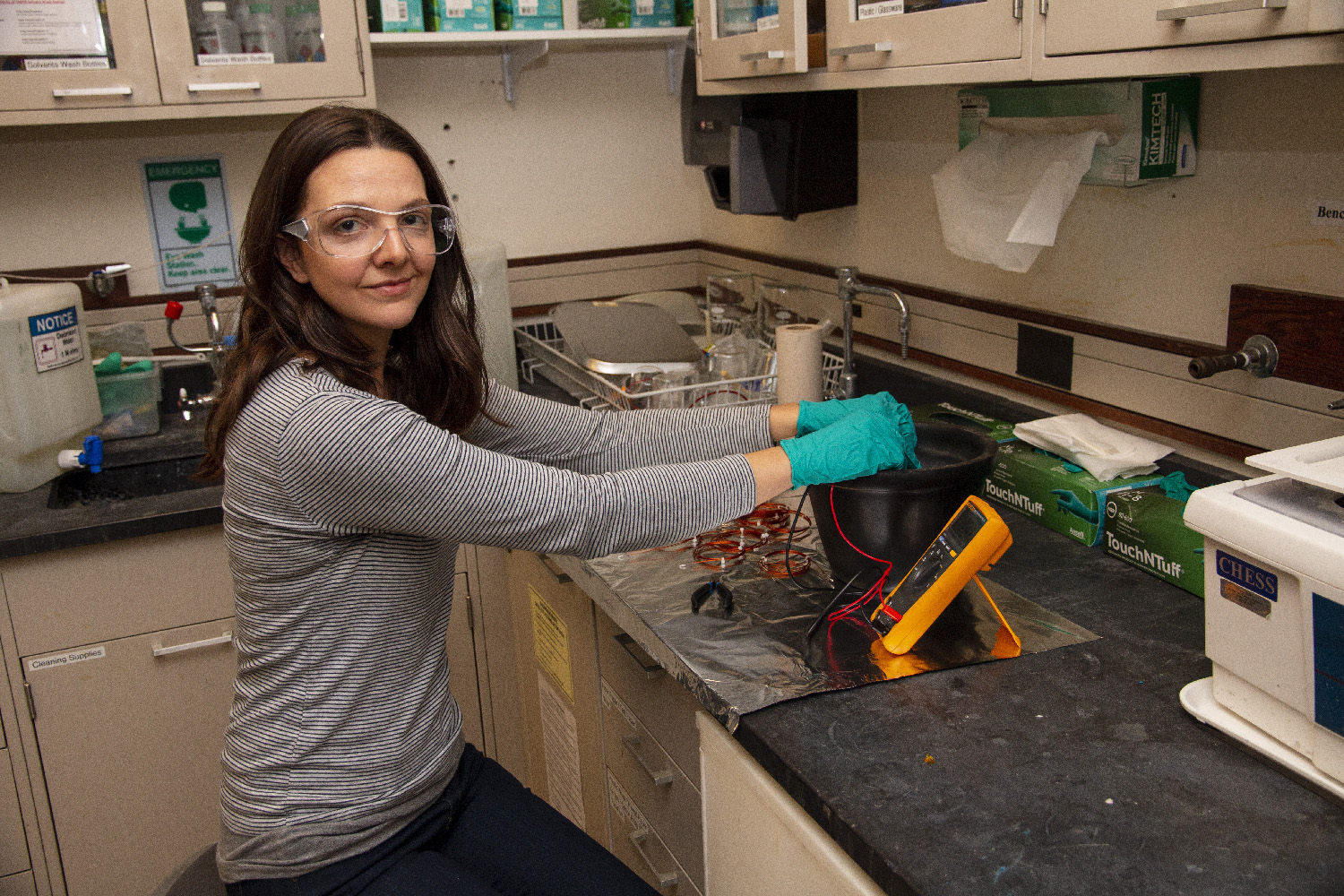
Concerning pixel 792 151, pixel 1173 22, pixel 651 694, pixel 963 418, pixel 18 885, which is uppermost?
pixel 1173 22

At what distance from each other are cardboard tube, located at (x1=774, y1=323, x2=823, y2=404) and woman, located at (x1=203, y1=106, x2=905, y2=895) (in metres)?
0.53

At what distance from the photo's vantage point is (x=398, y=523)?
3.81 feet

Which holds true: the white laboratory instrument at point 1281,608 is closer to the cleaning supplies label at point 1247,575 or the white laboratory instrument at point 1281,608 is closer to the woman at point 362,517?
the cleaning supplies label at point 1247,575

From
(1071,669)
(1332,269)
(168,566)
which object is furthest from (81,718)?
(1332,269)

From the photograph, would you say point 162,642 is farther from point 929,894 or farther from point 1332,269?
point 1332,269

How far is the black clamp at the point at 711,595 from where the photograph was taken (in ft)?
4.52

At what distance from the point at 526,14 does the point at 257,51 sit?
608 mm

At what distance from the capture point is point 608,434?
1.59 metres

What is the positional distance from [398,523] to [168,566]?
100 cm

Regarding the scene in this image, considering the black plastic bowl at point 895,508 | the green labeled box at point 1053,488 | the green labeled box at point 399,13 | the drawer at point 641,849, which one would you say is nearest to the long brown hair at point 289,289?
the black plastic bowl at point 895,508

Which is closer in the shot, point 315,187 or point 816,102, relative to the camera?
point 315,187

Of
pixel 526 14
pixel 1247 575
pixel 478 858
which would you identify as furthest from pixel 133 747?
pixel 1247 575

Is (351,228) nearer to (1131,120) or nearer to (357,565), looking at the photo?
(357,565)

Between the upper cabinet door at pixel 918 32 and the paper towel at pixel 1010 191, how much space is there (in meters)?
0.27
